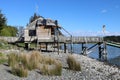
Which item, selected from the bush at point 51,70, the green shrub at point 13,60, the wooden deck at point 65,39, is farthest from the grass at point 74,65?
the wooden deck at point 65,39

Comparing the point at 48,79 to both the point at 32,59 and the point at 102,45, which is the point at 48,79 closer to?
the point at 32,59

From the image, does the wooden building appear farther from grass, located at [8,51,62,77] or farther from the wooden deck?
grass, located at [8,51,62,77]

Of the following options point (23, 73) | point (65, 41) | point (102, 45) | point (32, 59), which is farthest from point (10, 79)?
point (102, 45)

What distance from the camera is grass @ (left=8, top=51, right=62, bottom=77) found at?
61.2 feet

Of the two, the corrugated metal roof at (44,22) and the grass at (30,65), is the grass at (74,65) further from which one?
the corrugated metal roof at (44,22)

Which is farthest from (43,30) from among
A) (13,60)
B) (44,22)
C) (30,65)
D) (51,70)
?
(51,70)

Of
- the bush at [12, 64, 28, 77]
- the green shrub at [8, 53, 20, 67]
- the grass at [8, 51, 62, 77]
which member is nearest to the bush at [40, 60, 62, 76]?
the grass at [8, 51, 62, 77]

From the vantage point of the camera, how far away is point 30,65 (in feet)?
68.7

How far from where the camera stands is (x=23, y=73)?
1834cm

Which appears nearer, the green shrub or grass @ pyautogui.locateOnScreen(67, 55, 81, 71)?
the green shrub

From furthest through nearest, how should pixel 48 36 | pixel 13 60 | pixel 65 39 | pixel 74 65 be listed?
pixel 48 36 → pixel 65 39 → pixel 74 65 → pixel 13 60

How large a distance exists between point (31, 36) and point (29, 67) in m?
28.2

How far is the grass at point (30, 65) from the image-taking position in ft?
61.2

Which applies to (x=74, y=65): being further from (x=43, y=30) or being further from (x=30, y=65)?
(x=43, y=30)
